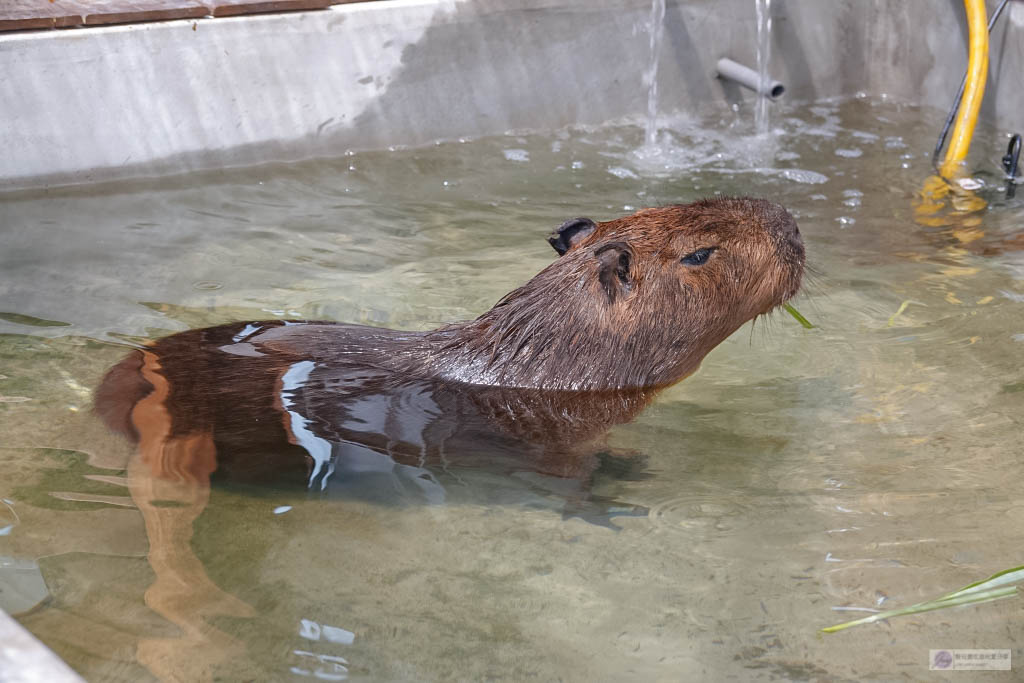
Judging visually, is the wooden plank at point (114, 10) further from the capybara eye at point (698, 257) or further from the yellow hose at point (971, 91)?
the yellow hose at point (971, 91)

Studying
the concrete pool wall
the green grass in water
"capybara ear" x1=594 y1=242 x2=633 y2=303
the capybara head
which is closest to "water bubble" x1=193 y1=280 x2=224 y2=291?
the concrete pool wall

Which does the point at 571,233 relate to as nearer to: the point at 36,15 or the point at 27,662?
the point at 27,662

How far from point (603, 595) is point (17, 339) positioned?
2.69 metres

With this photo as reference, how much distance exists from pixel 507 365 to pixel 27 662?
6.78 feet

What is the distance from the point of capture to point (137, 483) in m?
3.24

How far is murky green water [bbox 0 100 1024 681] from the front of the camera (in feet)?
8.52

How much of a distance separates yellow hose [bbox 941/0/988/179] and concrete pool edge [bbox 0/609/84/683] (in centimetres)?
570

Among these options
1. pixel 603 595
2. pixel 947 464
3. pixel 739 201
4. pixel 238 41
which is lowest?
pixel 947 464

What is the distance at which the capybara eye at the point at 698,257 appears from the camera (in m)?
3.60

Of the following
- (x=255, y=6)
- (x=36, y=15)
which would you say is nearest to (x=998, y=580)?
(x=255, y=6)

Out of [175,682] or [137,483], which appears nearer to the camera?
[175,682]

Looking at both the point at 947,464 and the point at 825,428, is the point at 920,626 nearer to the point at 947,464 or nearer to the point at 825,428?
the point at 947,464

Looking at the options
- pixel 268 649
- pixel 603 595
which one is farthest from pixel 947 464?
pixel 268 649

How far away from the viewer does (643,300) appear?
361cm
